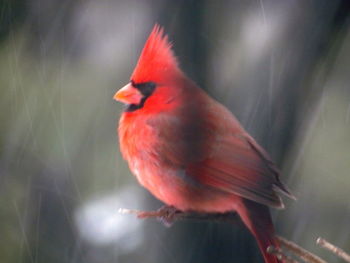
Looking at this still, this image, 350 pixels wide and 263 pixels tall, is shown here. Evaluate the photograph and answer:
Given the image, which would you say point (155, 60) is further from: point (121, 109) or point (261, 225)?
point (261, 225)

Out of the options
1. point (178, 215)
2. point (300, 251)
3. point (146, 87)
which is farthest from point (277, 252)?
point (146, 87)

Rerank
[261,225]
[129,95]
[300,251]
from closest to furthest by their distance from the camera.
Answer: [300,251]
[261,225]
[129,95]

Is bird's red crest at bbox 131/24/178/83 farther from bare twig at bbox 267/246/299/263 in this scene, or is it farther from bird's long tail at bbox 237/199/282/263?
bare twig at bbox 267/246/299/263

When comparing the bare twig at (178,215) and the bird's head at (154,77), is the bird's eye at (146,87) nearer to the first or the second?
the bird's head at (154,77)

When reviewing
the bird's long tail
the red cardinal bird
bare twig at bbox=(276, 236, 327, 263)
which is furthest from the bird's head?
bare twig at bbox=(276, 236, 327, 263)

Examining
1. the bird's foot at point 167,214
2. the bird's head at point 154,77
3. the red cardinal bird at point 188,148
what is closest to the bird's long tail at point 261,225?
the red cardinal bird at point 188,148

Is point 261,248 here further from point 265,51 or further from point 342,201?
point 265,51
